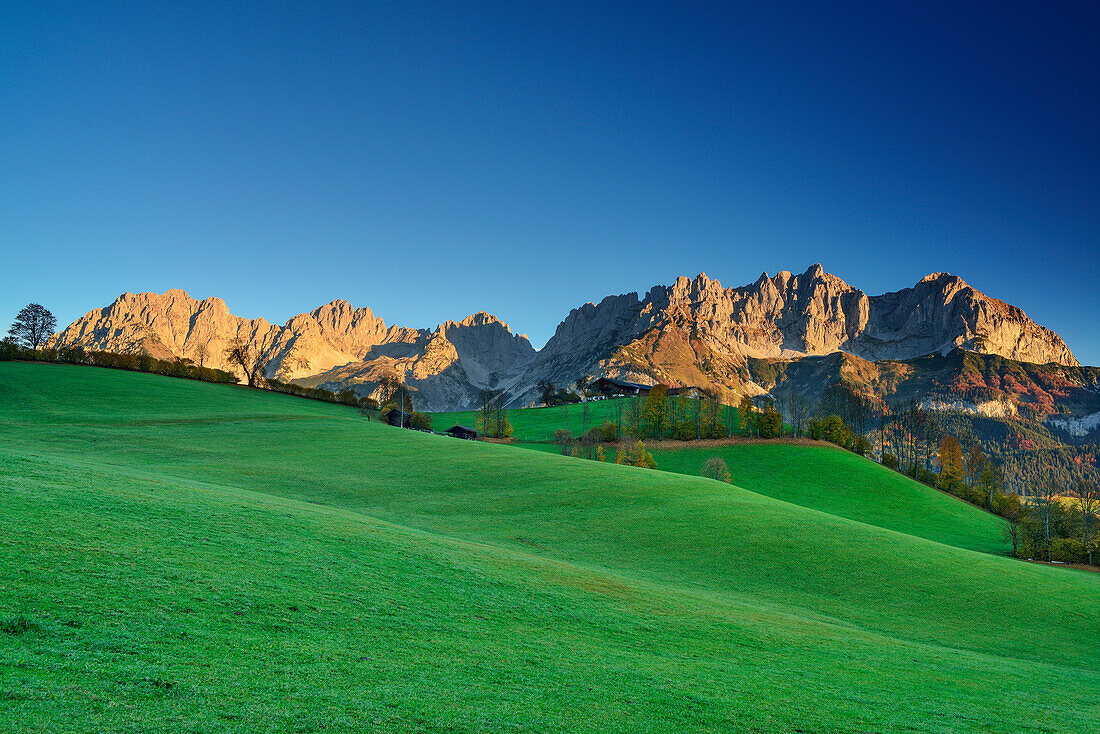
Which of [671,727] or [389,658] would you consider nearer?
[671,727]

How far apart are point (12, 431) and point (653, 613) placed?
58147mm

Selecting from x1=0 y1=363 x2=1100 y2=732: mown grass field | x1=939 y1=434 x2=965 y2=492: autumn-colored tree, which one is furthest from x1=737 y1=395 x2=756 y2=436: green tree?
x1=0 y1=363 x2=1100 y2=732: mown grass field

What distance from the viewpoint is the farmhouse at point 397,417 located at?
357 ft

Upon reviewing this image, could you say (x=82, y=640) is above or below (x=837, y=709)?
above

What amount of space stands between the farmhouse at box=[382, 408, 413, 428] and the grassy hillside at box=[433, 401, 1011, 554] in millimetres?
22216

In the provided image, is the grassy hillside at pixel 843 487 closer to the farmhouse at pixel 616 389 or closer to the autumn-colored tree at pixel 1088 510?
the autumn-colored tree at pixel 1088 510

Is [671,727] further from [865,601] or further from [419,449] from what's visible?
[419,449]

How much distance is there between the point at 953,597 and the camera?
2831 cm

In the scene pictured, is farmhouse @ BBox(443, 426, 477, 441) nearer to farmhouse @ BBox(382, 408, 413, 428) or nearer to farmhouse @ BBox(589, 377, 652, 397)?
farmhouse @ BBox(382, 408, 413, 428)

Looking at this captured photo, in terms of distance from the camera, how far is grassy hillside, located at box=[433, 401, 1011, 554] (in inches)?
2803

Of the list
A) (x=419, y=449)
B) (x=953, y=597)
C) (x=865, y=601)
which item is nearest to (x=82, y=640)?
(x=865, y=601)

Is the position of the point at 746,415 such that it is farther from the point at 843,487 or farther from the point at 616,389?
the point at 616,389

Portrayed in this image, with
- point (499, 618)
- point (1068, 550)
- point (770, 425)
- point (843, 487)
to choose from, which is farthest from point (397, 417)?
point (499, 618)

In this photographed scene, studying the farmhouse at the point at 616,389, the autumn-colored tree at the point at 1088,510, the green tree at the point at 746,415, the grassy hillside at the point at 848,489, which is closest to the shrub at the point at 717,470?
the grassy hillside at the point at 848,489
